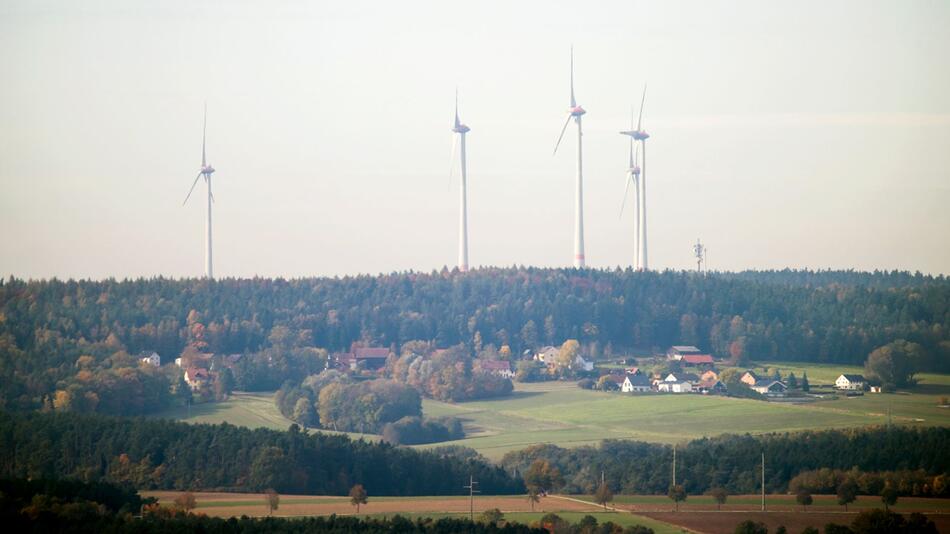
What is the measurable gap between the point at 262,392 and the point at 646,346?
45.9m

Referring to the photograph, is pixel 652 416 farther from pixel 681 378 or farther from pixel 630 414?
pixel 681 378

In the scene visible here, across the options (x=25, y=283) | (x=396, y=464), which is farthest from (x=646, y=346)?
(x=396, y=464)

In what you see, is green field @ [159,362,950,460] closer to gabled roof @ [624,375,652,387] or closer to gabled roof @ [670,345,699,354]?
gabled roof @ [624,375,652,387]

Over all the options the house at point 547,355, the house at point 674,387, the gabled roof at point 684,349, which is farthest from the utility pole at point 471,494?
the gabled roof at point 684,349

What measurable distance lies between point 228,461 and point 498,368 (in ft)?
195

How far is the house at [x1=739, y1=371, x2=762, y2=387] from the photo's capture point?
133 metres

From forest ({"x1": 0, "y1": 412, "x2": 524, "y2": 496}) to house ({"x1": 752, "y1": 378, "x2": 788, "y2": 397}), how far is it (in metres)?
33.9

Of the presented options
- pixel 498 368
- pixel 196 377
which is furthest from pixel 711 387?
pixel 196 377

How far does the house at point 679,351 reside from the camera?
15911cm

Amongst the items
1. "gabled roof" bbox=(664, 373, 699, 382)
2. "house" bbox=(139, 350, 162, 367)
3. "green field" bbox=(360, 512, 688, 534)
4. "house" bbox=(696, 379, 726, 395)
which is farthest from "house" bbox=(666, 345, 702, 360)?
"green field" bbox=(360, 512, 688, 534)

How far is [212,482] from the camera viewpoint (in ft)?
311

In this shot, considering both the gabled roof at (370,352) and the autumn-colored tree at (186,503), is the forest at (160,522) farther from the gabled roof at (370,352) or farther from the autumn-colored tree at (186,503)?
the gabled roof at (370,352)

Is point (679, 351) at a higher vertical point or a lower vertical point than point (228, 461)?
higher

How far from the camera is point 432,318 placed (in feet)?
587
